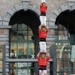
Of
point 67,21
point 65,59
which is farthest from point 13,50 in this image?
point 65,59

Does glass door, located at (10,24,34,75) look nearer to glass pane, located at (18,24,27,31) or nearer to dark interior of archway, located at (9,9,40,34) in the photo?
glass pane, located at (18,24,27,31)

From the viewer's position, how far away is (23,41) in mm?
29281

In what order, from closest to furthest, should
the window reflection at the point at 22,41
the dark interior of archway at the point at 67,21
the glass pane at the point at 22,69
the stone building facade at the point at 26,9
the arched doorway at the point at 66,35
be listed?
1. the stone building facade at the point at 26,9
2. the arched doorway at the point at 66,35
3. the glass pane at the point at 22,69
4. the dark interior of archway at the point at 67,21
5. the window reflection at the point at 22,41

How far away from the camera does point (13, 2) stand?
2569 cm

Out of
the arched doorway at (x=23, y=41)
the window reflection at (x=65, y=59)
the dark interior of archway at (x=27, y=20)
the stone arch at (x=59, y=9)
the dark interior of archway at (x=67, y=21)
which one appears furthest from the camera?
the dark interior of archway at (x=67, y=21)

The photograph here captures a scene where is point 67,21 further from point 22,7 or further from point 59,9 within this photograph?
point 22,7

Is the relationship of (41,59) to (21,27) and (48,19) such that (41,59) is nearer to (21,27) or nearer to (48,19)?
(48,19)

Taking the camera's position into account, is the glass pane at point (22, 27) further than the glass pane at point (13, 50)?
Yes

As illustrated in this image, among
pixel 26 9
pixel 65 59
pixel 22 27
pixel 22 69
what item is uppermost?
pixel 26 9

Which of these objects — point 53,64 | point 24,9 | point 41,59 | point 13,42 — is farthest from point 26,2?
point 41,59

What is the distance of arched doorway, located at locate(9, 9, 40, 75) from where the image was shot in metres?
29.0

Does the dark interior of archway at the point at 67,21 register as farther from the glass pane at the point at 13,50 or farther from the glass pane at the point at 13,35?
the glass pane at the point at 13,50

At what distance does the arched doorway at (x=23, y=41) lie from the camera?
29.0 meters

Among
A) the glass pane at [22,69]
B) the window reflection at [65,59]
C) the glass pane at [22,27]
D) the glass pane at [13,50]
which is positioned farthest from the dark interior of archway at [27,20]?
the window reflection at [65,59]
